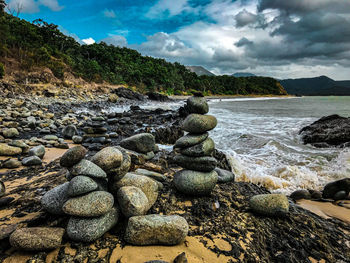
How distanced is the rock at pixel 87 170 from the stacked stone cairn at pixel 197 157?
2.02 meters

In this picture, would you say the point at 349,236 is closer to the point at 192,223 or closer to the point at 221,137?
the point at 192,223

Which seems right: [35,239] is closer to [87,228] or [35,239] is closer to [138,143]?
[87,228]

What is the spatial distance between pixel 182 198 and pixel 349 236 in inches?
130

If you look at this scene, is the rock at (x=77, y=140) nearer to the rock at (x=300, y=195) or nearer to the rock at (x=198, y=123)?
the rock at (x=198, y=123)

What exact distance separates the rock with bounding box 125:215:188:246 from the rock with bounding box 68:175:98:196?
0.79 metres

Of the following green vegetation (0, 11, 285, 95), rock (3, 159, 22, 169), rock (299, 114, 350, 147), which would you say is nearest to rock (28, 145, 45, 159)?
rock (3, 159, 22, 169)

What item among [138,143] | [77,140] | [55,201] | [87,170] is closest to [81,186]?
[87,170]

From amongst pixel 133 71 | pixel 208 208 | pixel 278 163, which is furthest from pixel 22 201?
pixel 133 71

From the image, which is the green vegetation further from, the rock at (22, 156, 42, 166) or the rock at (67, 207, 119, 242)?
the rock at (67, 207, 119, 242)

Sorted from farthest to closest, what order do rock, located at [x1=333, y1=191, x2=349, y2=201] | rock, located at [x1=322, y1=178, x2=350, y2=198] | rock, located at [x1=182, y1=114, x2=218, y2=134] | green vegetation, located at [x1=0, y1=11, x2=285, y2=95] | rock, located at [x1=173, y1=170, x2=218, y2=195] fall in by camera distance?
green vegetation, located at [x1=0, y1=11, x2=285, y2=95], rock, located at [x1=322, y1=178, x2=350, y2=198], rock, located at [x1=333, y1=191, x2=349, y2=201], rock, located at [x1=182, y1=114, x2=218, y2=134], rock, located at [x1=173, y1=170, x2=218, y2=195]

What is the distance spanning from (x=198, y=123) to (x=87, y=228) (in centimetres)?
317

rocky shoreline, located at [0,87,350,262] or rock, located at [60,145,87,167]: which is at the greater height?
rock, located at [60,145,87,167]

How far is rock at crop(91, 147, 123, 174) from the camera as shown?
3193 millimetres

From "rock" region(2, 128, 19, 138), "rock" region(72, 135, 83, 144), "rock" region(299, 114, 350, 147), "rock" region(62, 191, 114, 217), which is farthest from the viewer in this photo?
"rock" region(299, 114, 350, 147)
